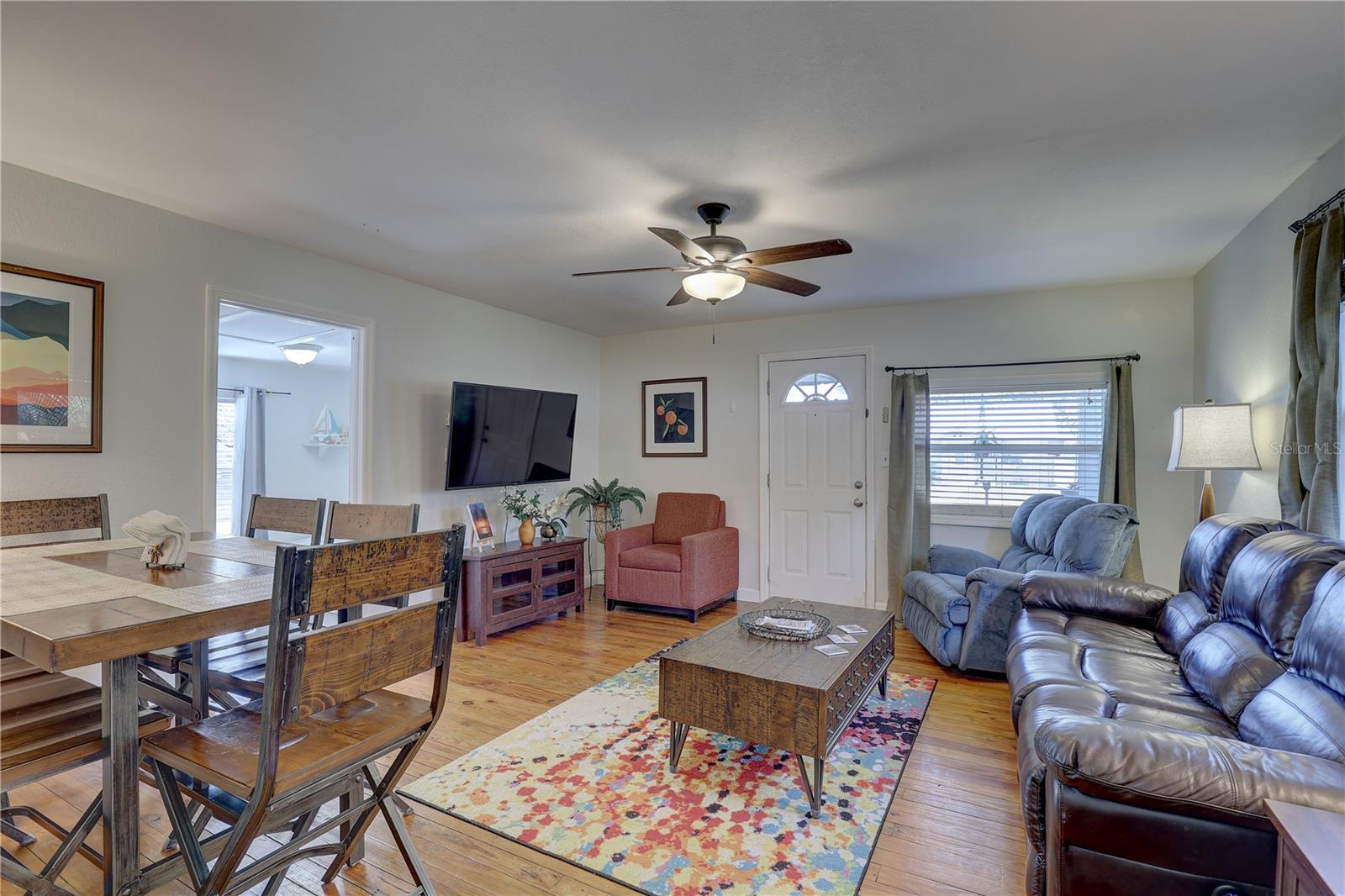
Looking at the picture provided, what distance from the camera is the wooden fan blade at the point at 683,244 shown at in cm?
240

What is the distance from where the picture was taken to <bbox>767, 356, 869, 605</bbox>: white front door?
4.91m

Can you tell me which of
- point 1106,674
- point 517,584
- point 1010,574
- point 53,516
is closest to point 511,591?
point 517,584

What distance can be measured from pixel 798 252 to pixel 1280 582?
6.28 feet

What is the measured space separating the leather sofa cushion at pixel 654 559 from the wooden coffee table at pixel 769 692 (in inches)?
79.0

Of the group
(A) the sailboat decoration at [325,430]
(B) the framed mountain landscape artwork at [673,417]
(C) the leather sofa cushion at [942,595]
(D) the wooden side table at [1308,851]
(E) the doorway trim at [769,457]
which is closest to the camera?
(D) the wooden side table at [1308,851]

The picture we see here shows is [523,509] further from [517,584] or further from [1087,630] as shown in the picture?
[1087,630]

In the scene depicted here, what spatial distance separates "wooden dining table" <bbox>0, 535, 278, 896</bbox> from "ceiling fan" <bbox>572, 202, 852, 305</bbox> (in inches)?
70.4

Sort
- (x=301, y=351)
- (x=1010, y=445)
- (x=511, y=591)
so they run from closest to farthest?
(x=511, y=591) < (x=1010, y=445) < (x=301, y=351)

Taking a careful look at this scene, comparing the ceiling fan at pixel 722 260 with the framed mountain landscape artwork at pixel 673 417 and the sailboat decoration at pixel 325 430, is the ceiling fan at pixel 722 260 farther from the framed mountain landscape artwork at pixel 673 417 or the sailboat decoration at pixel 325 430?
the sailboat decoration at pixel 325 430

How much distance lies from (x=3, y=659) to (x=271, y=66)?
196cm

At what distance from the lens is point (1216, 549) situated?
94.8 inches

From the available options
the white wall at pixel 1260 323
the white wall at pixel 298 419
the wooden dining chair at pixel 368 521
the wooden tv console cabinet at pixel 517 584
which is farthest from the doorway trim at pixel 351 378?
the white wall at pixel 1260 323

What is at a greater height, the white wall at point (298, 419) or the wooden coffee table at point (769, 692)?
the white wall at point (298, 419)

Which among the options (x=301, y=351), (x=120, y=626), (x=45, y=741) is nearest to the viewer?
(x=120, y=626)
